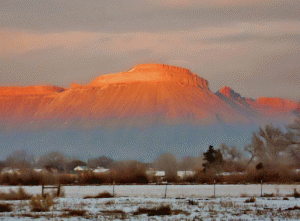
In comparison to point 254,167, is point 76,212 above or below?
below

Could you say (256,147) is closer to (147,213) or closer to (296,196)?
(296,196)

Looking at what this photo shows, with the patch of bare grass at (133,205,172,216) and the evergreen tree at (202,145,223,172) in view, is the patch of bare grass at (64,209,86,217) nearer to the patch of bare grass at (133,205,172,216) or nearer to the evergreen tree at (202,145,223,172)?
the patch of bare grass at (133,205,172,216)

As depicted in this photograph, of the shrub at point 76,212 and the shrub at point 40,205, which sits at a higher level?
the shrub at point 40,205

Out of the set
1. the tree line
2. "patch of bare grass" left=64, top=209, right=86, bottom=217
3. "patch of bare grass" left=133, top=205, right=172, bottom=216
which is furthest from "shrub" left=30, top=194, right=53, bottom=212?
the tree line

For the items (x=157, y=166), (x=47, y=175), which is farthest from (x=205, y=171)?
(x=157, y=166)

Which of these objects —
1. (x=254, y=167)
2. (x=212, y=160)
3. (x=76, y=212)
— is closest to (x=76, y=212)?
(x=76, y=212)

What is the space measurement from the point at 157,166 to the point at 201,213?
3599 inches

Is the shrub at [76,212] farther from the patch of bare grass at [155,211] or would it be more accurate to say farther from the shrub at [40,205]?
the patch of bare grass at [155,211]

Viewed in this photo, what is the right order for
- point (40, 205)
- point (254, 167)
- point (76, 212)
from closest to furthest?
point (76, 212), point (40, 205), point (254, 167)

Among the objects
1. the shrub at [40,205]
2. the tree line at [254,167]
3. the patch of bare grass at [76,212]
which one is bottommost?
the patch of bare grass at [76,212]

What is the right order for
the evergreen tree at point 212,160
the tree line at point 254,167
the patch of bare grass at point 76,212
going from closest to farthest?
the patch of bare grass at point 76,212
the tree line at point 254,167
the evergreen tree at point 212,160

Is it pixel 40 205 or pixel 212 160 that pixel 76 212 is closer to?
pixel 40 205

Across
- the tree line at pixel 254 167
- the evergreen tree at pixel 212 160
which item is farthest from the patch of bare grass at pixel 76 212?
the evergreen tree at pixel 212 160

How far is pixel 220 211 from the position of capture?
27.9 meters
